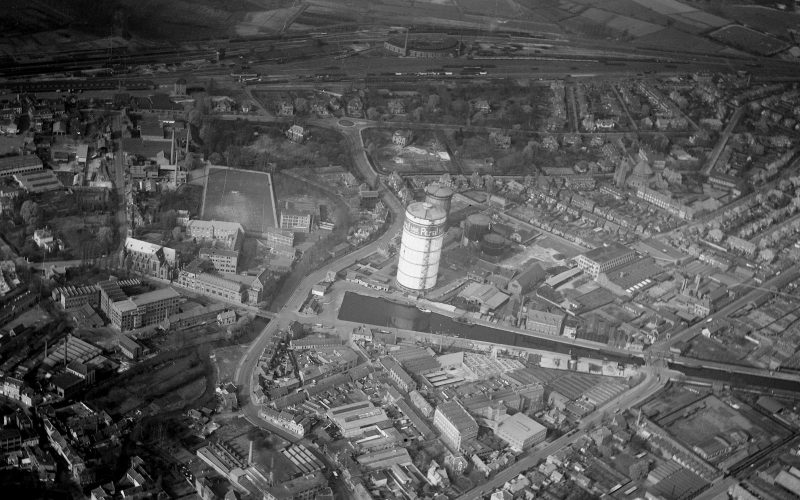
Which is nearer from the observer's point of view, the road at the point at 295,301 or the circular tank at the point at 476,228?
the road at the point at 295,301

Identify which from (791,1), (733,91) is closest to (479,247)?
(733,91)

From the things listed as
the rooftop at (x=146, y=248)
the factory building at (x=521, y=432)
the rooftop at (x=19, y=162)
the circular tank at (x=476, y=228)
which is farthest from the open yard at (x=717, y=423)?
the rooftop at (x=19, y=162)

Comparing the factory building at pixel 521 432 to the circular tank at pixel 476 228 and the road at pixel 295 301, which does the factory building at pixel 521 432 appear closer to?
the road at pixel 295 301

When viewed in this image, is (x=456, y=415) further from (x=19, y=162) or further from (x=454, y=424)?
(x=19, y=162)

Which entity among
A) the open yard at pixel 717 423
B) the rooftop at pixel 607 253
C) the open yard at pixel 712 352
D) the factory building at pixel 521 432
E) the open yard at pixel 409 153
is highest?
the open yard at pixel 409 153

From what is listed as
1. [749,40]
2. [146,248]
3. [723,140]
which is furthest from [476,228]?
[749,40]

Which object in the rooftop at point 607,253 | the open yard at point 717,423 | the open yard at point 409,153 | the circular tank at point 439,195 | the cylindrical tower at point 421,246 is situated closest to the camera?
the open yard at point 717,423

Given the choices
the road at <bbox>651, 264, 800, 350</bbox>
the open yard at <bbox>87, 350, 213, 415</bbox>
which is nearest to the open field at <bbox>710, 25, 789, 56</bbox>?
the road at <bbox>651, 264, 800, 350</bbox>
